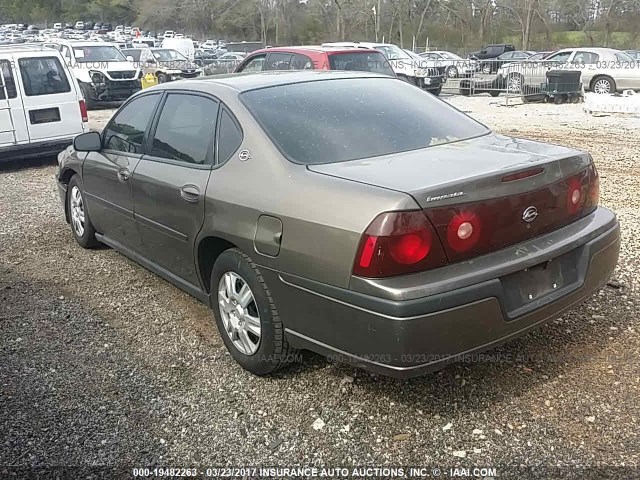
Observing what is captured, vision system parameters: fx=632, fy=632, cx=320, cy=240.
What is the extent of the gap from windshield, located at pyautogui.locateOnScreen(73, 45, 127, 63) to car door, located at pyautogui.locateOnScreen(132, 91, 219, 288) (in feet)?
52.5

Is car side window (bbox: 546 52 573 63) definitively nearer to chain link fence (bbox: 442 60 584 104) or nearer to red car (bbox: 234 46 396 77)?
chain link fence (bbox: 442 60 584 104)

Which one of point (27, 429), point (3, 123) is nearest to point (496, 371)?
point (27, 429)

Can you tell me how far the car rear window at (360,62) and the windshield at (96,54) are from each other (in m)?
9.58

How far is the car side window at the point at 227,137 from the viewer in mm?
3504

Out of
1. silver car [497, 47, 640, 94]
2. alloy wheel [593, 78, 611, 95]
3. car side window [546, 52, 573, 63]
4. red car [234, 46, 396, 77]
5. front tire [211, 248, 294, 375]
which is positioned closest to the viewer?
front tire [211, 248, 294, 375]

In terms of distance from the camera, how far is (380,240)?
8.71ft

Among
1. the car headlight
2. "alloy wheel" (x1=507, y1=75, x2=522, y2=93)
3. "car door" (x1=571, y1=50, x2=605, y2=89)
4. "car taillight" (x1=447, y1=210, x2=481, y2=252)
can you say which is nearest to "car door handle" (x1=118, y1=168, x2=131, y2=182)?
"car taillight" (x1=447, y1=210, x2=481, y2=252)

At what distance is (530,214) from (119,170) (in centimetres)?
292

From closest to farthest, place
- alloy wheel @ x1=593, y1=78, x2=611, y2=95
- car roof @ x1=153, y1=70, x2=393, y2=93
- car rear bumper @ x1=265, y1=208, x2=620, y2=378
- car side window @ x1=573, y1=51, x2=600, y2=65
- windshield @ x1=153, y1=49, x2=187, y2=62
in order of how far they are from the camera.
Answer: car rear bumper @ x1=265, y1=208, x2=620, y2=378 → car roof @ x1=153, y1=70, x2=393, y2=93 → alloy wheel @ x1=593, y1=78, x2=611, y2=95 → car side window @ x1=573, y1=51, x2=600, y2=65 → windshield @ x1=153, y1=49, x2=187, y2=62

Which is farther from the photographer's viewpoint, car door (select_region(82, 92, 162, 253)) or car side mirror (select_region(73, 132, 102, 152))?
Answer: car side mirror (select_region(73, 132, 102, 152))


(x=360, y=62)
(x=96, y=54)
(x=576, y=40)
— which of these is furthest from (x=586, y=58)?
(x=576, y=40)

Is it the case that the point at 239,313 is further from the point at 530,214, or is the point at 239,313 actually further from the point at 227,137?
the point at 530,214

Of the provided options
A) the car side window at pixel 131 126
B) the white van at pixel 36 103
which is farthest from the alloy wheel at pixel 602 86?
the car side window at pixel 131 126

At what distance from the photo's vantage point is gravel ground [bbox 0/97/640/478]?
287 centimetres
